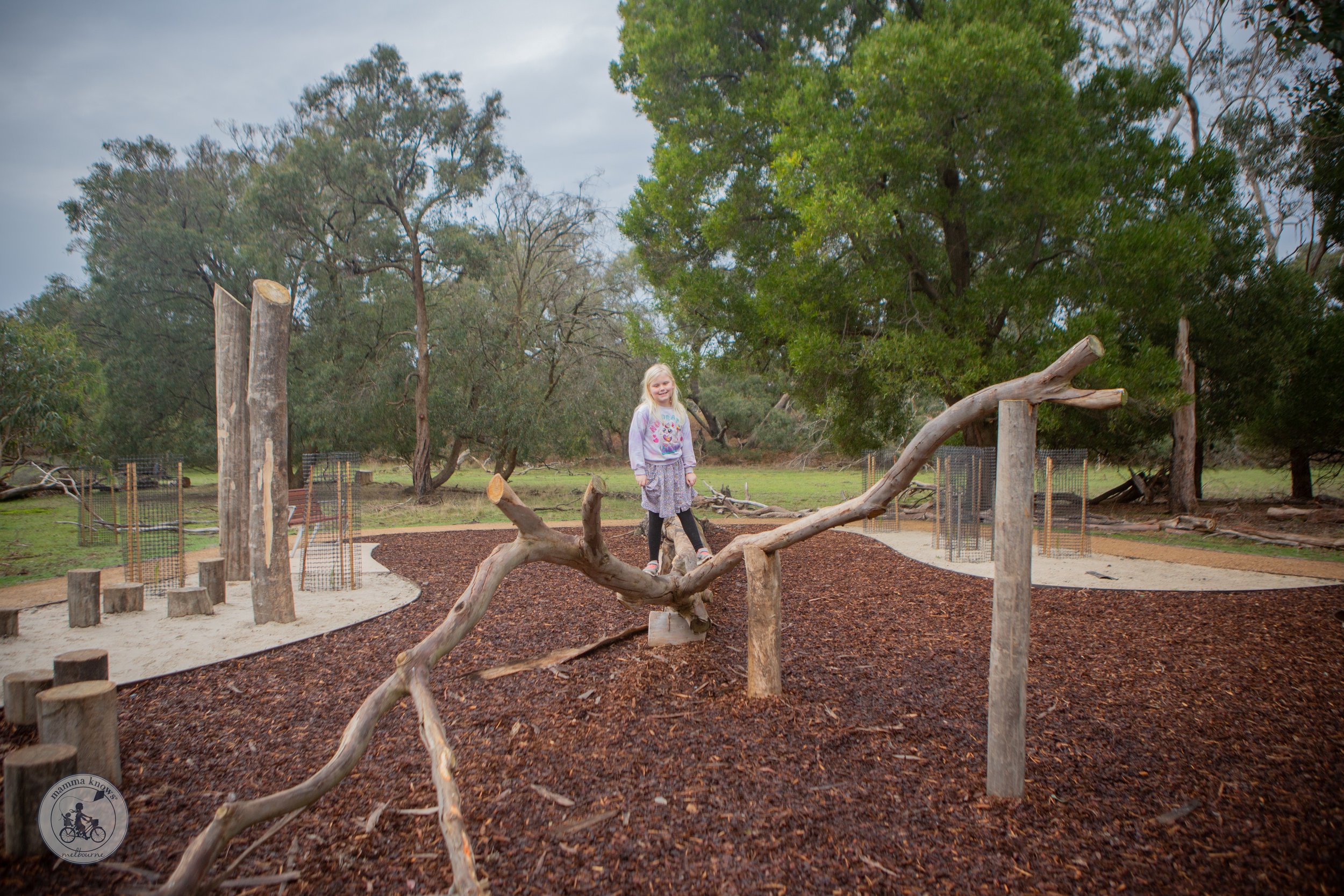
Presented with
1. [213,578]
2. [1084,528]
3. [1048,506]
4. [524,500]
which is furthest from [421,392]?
[1084,528]

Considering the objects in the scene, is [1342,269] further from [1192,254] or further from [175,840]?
[175,840]

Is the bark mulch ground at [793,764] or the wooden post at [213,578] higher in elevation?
the wooden post at [213,578]

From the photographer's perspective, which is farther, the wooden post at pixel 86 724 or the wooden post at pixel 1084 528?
the wooden post at pixel 1084 528

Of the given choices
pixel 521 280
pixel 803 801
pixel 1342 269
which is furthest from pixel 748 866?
pixel 521 280

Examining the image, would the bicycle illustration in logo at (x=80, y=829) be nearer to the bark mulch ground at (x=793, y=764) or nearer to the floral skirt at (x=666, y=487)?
the bark mulch ground at (x=793, y=764)

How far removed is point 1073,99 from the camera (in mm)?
11523

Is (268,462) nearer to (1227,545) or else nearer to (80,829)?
(80,829)

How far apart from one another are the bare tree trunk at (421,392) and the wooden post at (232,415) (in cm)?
1049

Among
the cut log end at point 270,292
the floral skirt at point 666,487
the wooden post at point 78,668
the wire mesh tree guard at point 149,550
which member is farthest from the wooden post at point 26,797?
the wire mesh tree guard at point 149,550

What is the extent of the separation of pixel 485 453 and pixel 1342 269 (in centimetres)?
1959

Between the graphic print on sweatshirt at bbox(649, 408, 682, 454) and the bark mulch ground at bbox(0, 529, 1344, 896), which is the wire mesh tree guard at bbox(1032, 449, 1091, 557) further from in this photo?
the graphic print on sweatshirt at bbox(649, 408, 682, 454)

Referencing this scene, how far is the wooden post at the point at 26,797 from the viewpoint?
103 inches

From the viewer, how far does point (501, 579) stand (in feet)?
10.6

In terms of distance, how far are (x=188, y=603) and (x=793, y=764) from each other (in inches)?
214
